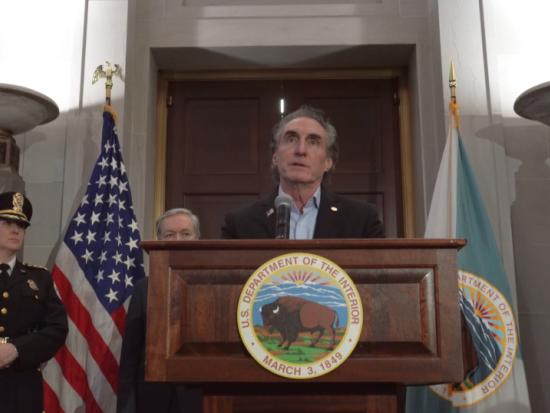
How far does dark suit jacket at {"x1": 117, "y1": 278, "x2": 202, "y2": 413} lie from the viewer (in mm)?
2865

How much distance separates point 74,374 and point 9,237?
0.87m

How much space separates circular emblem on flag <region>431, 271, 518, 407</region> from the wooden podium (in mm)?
1889

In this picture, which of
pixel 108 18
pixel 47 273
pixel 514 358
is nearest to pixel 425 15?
pixel 108 18

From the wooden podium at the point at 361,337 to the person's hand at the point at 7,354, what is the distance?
175cm

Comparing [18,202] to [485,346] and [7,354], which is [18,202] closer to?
[7,354]

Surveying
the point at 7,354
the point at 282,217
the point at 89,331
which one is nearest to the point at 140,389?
the point at 7,354

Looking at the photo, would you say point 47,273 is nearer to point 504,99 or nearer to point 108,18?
point 108,18

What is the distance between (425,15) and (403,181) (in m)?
1.15

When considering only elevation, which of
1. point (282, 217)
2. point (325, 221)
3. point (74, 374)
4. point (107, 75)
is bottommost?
point (74, 374)

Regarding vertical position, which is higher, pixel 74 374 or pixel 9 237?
pixel 9 237

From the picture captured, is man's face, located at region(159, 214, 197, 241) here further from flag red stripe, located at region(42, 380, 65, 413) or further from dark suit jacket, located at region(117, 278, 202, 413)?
flag red stripe, located at region(42, 380, 65, 413)

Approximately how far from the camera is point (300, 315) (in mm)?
1495

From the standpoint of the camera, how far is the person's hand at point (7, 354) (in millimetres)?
2984

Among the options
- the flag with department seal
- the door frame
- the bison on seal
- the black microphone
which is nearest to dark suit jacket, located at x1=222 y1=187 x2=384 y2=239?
the black microphone
